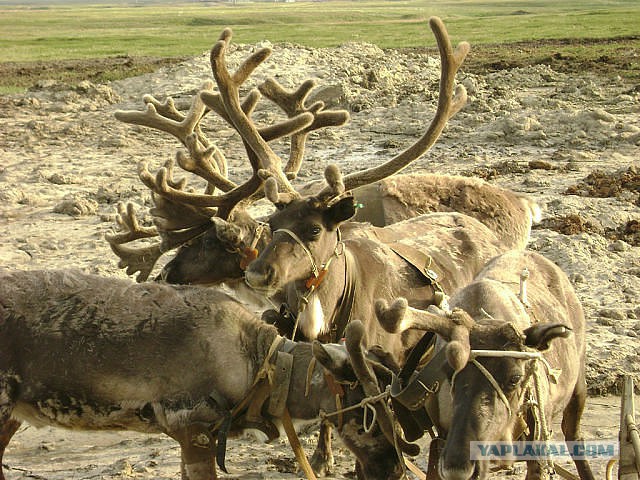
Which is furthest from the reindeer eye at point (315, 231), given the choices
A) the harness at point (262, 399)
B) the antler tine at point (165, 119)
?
the antler tine at point (165, 119)

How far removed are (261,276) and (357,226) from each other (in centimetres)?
136

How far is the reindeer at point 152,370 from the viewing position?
208 inches

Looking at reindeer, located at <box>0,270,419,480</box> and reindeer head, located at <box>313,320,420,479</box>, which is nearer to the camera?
reindeer head, located at <box>313,320,420,479</box>

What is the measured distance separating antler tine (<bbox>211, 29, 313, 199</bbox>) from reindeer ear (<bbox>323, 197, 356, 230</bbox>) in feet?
3.12

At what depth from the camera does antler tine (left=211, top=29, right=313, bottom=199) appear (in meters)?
6.73

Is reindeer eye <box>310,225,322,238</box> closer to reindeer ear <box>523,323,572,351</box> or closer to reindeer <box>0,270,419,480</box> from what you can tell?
reindeer <box>0,270,419,480</box>

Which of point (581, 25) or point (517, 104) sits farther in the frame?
point (581, 25)

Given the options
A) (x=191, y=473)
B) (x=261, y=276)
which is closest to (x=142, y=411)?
(x=191, y=473)

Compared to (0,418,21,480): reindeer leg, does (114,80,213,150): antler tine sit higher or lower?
higher

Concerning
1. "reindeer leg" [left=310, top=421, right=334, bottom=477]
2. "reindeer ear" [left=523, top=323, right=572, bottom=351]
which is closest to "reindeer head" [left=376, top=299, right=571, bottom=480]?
"reindeer ear" [left=523, top=323, right=572, bottom=351]

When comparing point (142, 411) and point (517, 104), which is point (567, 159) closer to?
point (517, 104)

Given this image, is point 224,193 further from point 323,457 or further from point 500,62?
point 500,62

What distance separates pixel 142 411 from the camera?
5.39 meters

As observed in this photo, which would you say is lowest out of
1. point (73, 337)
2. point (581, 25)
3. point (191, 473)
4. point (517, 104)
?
point (581, 25)
